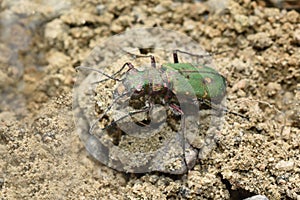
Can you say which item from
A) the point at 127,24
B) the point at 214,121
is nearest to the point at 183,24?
the point at 127,24

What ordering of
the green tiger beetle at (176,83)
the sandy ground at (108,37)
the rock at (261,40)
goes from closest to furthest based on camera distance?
the sandy ground at (108,37) < the green tiger beetle at (176,83) < the rock at (261,40)

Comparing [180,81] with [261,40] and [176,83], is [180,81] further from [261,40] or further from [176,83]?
[261,40]

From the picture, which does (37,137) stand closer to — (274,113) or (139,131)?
→ (139,131)

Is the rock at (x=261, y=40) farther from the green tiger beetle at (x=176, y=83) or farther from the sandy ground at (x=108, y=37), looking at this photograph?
the green tiger beetle at (x=176, y=83)

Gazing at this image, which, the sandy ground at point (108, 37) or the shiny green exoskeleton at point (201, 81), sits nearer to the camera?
the sandy ground at point (108, 37)

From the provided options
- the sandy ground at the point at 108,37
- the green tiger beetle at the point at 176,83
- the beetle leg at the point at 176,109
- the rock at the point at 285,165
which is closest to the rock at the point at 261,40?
the sandy ground at the point at 108,37
